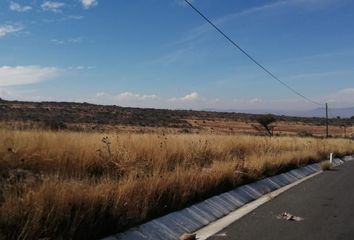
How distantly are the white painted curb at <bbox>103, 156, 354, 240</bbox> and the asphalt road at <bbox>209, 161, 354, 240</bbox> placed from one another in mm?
424

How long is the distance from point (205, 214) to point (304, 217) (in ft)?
6.83

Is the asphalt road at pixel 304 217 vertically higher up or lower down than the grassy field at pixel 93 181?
lower down

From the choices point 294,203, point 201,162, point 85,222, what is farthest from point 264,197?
point 85,222

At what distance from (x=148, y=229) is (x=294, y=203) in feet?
19.1

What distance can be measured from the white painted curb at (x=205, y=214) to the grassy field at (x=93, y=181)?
0.21 m

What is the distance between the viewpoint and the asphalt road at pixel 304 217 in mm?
9664

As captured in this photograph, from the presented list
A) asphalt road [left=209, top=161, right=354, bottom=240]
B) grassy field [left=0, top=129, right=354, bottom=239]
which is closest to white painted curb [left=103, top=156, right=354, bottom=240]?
grassy field [left=0, top=129, right=354, bottom=239]

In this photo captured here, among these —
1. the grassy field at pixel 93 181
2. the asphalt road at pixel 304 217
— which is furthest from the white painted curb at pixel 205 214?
the asphalt road at pixel 304 217

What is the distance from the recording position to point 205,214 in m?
11.7

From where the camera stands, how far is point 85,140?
15.2 metres

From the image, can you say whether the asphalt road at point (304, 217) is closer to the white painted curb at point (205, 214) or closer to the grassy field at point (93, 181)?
the white painted curb at point (205, 214)

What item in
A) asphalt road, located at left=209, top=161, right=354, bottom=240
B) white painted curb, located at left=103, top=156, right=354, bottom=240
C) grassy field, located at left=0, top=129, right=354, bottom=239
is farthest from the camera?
asphalt road, located at left=209, top=161, right=354, bottom=240

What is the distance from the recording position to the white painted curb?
9.21m

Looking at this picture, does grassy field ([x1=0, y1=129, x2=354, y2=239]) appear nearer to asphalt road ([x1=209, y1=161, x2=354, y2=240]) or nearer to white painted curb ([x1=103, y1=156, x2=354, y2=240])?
white painted curb ([x1=103, y1=156, x2=354, y2=240])
